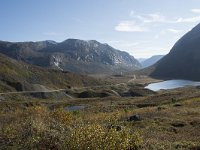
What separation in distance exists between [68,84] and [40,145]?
140m

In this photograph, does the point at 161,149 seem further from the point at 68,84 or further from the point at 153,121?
the point at 68,84

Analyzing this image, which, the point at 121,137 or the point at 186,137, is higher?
the point at 121,137

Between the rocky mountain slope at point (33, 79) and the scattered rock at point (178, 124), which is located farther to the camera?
the rocky mountain slope at point (33, 79)

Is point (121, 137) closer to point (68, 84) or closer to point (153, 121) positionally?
point (153, 121)

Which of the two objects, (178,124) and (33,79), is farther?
(33,79)

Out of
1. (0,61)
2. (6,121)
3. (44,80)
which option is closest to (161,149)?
(6,121)

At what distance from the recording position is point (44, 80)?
146 meters

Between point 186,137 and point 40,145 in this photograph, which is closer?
point 40,145

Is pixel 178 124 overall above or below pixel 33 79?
below

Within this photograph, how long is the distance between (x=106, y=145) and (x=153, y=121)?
66.4 ft

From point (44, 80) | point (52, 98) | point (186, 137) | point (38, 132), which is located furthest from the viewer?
point (44, 80)

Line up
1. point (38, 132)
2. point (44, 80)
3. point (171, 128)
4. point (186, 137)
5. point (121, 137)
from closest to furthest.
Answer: point (121, 137), point (38, 132), point (186, 137), point (171, 128), point (44, 80)

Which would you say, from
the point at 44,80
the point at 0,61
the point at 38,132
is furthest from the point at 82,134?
the point at 0,61

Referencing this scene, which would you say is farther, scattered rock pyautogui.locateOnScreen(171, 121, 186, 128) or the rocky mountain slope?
the rocky mountain slope
